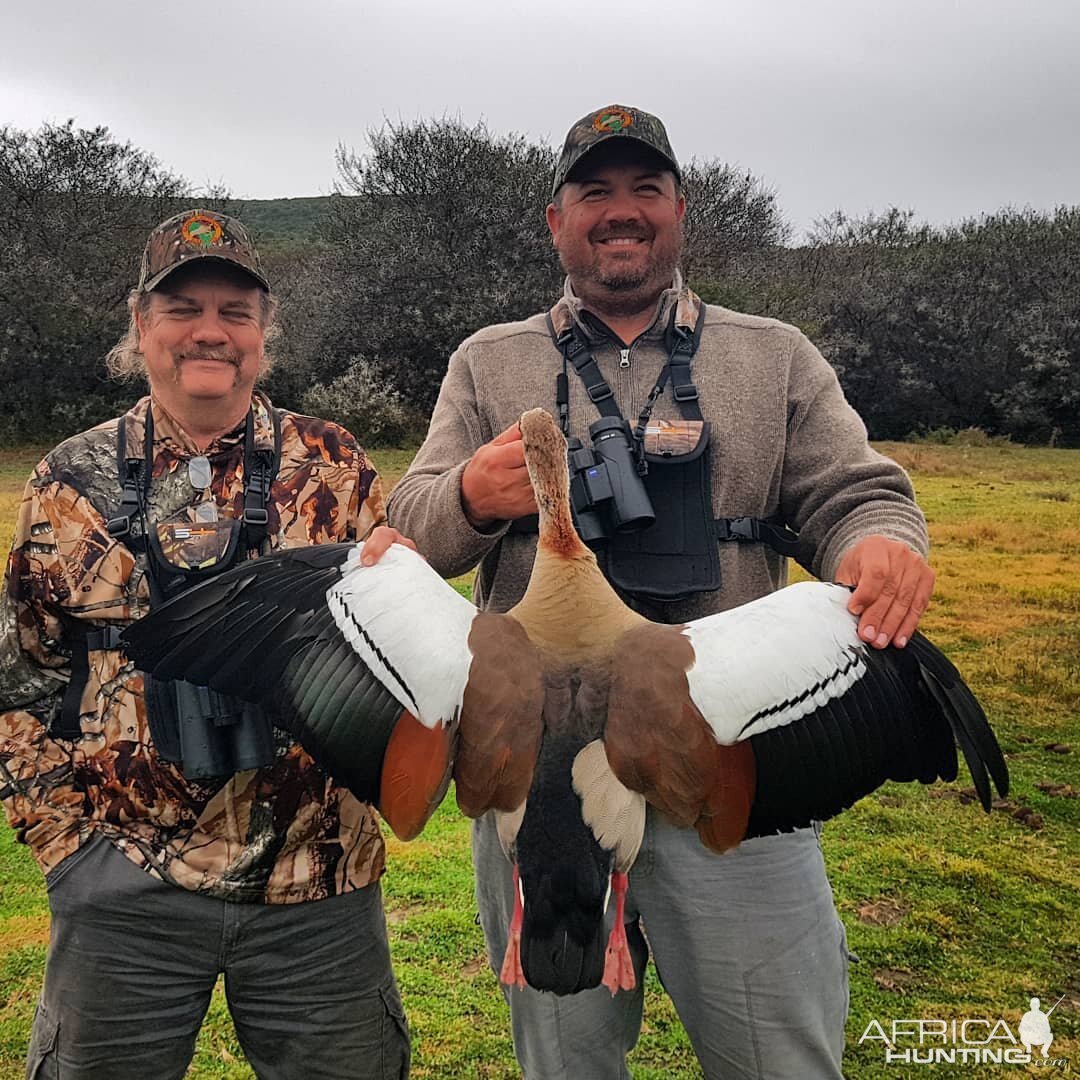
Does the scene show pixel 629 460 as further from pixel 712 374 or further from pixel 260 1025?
pixel 260 1025

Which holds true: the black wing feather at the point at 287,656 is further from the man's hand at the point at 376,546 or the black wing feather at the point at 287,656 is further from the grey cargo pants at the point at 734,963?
the grey cargo pants at the point at 734,963

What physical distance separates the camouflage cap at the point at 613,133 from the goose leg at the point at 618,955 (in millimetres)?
2302

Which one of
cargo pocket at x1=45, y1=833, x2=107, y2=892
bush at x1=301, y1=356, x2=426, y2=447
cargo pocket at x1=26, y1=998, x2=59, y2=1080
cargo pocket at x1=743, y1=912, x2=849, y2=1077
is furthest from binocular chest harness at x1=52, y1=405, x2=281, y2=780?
bush at x1=301, y1=356, x2=426, y2=447

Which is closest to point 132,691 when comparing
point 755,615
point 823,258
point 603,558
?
point 603,558

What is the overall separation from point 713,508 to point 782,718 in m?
0.85

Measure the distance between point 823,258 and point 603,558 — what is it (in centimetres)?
3611

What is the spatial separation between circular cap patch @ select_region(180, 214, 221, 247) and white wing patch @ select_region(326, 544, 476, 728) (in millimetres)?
1174

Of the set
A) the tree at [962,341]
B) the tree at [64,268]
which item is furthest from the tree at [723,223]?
the tree at [64,268]

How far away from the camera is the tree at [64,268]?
2506cm

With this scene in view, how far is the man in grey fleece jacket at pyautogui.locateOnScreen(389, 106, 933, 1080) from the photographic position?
286 cm

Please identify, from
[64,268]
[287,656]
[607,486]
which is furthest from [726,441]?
[64,268]

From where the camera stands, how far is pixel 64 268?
25.8 meters

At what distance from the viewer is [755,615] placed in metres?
2.53

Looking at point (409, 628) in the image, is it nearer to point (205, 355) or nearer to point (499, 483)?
point (499, 483)
